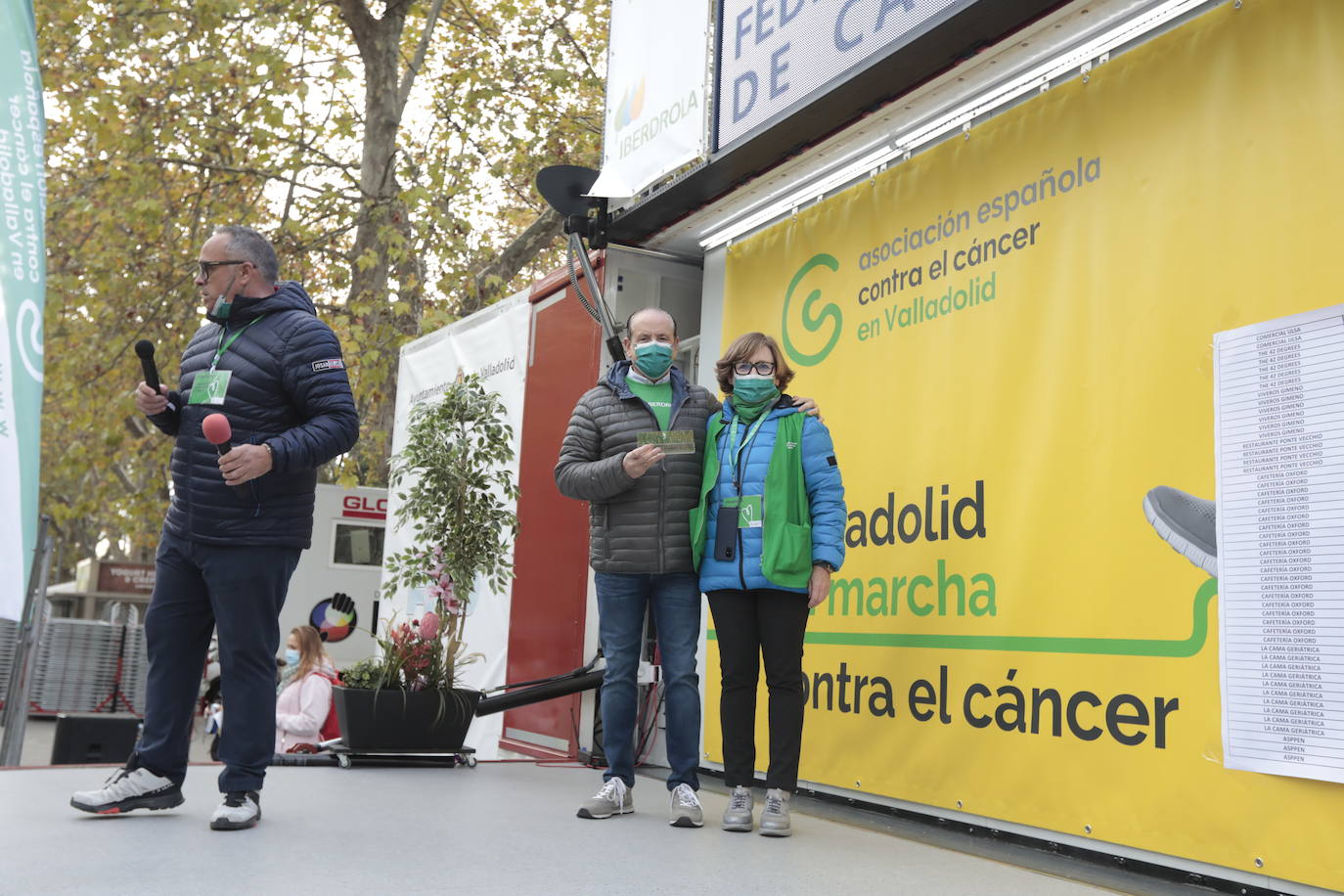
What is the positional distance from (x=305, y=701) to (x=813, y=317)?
146 inches

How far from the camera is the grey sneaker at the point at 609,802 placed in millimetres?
3832

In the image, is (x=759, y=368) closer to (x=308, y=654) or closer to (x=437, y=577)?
(x=437, y=577)

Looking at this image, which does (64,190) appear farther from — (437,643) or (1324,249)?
(1324,249)

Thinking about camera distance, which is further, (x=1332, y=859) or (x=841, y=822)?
(x=841, y=822)

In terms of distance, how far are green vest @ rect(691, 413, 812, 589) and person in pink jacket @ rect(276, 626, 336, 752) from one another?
3511mm

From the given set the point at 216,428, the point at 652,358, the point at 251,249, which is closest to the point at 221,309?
the point at 251,249

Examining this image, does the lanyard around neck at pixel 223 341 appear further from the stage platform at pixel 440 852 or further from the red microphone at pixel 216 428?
the stage platform at pixel 440 852

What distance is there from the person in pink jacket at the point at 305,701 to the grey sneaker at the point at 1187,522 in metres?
4.73

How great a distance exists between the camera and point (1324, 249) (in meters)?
2.78

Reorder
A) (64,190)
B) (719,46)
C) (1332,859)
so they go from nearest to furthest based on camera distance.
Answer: (1332,859) < (719,46) < (64,190)

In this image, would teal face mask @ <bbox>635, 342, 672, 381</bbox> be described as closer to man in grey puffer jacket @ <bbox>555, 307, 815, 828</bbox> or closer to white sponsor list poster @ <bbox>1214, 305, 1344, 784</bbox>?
man in grey puffer jacket @ <bbox>555, 307, 815, 828</bbox>

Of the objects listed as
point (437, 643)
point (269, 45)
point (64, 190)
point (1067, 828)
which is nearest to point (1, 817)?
point (437, 643)

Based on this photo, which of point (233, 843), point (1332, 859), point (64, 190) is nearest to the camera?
point (1332, 859)

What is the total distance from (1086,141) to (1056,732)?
1.76 metres
